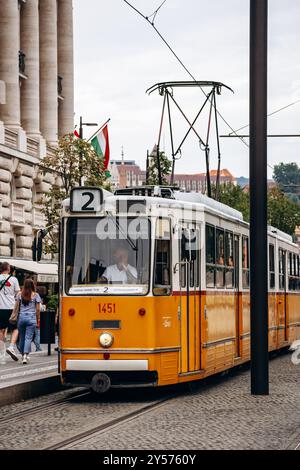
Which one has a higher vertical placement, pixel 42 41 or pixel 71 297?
pixel 42 41

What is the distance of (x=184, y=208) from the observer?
17.8 m

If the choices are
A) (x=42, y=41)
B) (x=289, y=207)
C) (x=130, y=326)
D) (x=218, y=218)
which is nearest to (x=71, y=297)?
(x=130, y=326)

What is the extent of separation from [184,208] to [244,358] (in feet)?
16.7

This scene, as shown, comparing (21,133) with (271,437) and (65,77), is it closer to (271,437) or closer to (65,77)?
(65,77)

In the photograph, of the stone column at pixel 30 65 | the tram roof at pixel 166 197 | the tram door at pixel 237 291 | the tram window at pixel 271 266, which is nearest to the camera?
the tram roof at pixel 166 197

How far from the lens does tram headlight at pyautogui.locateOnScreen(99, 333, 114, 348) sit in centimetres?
1664

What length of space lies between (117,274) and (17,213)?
1222 inches

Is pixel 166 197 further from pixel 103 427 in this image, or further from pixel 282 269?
pixel 282 269

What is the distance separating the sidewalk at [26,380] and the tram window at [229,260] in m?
3.08

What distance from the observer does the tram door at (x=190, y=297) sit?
1744 centimetres

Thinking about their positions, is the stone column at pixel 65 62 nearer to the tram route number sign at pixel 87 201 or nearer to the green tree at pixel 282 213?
the green tree at pixel 282 213

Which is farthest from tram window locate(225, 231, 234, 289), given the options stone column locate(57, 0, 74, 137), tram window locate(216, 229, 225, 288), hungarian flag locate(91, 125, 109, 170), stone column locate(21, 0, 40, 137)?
stone column locate(57, 0, 74, 137)

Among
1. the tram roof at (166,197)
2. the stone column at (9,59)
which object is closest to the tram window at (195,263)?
the tram roof at (166,197)

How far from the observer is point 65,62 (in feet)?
191
